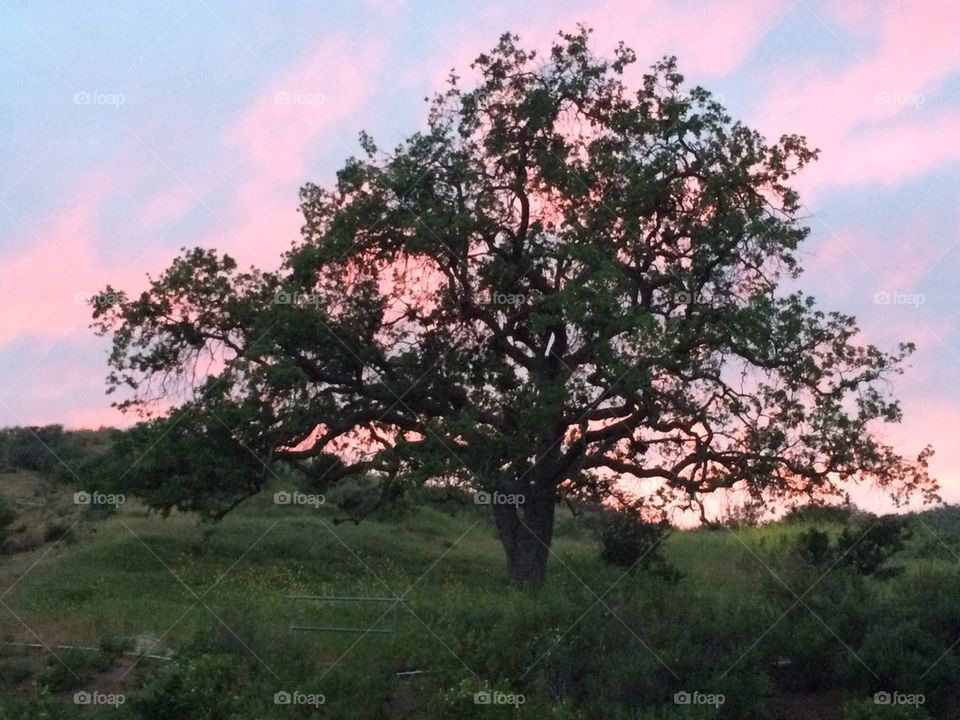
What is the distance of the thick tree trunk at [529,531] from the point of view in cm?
2492

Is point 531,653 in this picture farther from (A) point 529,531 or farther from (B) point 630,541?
(B) point 630,541

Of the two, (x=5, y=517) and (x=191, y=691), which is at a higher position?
(x=5, y=517)

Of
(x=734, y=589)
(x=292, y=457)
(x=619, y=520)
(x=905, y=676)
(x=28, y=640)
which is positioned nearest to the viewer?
(x=905, y=676)

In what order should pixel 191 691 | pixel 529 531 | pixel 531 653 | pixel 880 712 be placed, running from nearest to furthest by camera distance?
pixel 880 712 → pixel 191 691 → pixel 531 653 → pixel 529 531

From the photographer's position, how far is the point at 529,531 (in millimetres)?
24828

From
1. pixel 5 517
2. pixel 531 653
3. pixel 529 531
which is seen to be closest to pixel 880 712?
pixel 531 653

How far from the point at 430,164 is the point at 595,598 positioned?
1012 cm

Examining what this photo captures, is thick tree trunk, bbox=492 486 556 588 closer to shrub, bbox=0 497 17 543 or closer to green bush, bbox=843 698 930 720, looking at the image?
green bush, bbox=843 698 930 720

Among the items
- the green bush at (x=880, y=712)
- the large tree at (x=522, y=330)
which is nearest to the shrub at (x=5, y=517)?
the large tree at (x=522, y=330)

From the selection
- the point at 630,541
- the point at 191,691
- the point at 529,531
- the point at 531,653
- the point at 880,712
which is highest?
the point at 529,531

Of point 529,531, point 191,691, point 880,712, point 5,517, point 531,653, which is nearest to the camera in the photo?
point 880,712

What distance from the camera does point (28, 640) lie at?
19766 mm

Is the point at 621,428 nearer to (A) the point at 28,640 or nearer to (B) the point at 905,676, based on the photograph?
(B) the point at 905,676

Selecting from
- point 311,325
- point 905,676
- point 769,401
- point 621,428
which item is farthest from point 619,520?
point 905,676
